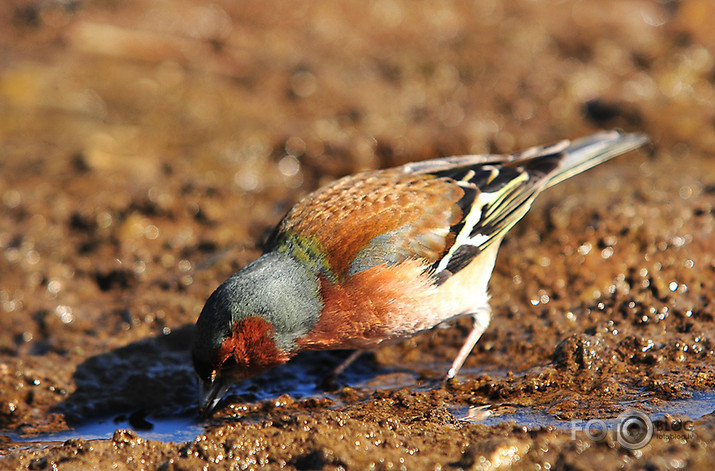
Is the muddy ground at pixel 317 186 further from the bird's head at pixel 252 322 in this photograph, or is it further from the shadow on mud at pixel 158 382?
the bird's head at pixel 252 322

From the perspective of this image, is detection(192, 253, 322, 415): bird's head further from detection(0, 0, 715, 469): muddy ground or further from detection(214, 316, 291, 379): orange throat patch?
detection(0, 0, 715, 469): muddy ground

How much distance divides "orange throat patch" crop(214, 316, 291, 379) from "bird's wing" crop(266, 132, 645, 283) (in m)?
0.56

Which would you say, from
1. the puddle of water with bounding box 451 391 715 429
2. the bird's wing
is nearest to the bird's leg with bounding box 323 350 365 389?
the bird's wing

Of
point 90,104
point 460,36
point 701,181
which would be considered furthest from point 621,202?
point 90,104

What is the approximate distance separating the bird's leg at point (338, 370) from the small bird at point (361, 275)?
1.45 feet

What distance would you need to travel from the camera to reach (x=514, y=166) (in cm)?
576

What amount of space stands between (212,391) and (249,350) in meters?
0.42

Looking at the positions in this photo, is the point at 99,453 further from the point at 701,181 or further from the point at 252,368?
the point at 701,181

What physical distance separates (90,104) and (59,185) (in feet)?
5.29

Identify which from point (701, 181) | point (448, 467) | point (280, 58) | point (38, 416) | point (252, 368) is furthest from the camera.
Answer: point (280, 58)

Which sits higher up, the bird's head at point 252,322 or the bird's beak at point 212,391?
the bird's head at point 252,322

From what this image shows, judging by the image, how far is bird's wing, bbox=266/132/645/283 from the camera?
486 cm

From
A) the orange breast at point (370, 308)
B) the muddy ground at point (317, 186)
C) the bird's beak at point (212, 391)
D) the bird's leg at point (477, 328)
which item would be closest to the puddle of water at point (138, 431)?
the muddy ground at point (317, 186)

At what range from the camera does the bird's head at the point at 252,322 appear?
4504mm
